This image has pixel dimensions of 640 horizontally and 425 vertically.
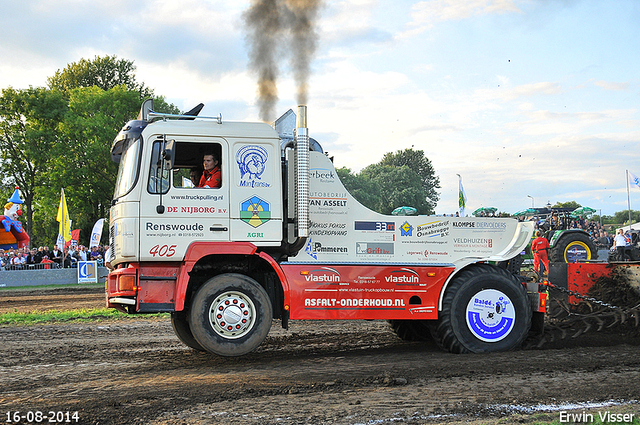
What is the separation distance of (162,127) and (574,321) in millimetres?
6937

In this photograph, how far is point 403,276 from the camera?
7453 mm

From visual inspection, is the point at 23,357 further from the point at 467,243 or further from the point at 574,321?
the point at 574,321

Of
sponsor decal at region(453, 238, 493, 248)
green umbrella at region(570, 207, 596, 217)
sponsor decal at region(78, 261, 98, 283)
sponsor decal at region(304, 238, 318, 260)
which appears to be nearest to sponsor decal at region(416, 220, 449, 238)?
sponsor decal at region(453, 238, 493, 248)

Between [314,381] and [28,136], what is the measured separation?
4059cm

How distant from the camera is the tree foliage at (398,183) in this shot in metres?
47.3

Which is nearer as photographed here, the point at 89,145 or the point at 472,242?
the point at 472,242

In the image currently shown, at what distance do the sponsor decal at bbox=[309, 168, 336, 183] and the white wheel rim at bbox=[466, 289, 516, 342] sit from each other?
8.07 ft

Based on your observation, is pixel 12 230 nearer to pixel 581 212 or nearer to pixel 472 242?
pixel 581 212

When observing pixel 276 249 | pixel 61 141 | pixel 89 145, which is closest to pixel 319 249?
pixel 276 249

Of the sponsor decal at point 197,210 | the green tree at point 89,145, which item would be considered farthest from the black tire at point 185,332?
the green tree at point 89,145

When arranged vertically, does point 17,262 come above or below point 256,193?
below

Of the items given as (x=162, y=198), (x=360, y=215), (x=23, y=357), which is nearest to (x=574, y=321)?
(x=360, y=215)

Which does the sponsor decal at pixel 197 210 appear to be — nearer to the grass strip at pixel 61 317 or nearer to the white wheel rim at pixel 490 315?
the white wheel rim at pixel 490 315

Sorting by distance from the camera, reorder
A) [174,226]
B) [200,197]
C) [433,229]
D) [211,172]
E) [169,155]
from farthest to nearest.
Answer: [433,229], [211,172], [200,197], [174,226], [169,155]
